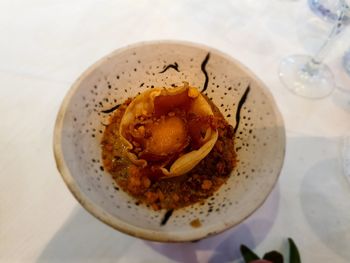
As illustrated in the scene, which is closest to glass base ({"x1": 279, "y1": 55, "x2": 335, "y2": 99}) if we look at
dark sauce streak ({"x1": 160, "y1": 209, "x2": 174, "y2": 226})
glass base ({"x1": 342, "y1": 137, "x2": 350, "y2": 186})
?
glass base ({"x1": 342, "y1": 137, "x2": 350, "y2": 186})

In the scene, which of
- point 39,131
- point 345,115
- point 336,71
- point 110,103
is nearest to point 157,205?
point 110,103

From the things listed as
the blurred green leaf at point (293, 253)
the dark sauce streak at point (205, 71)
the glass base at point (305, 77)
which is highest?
the dark sauce streak at point (205, 71)

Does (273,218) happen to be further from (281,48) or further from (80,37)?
(80,37)

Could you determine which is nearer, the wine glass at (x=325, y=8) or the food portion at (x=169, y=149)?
the food portion at (x=169, y=149)

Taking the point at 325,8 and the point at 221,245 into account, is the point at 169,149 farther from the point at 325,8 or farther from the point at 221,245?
the point at 325,8

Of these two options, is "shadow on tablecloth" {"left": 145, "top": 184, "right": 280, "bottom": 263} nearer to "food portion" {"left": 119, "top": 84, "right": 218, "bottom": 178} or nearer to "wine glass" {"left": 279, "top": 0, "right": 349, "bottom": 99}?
"food portion" {"left": 119, "top": 84, "right": 218, "bottom": 178}

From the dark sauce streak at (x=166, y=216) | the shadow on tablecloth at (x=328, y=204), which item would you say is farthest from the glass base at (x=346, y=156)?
the dark sauce streak at (x=166, y=216)

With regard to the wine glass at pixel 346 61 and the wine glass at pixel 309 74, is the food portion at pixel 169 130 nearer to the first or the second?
the wine glass at pixel 309 74
